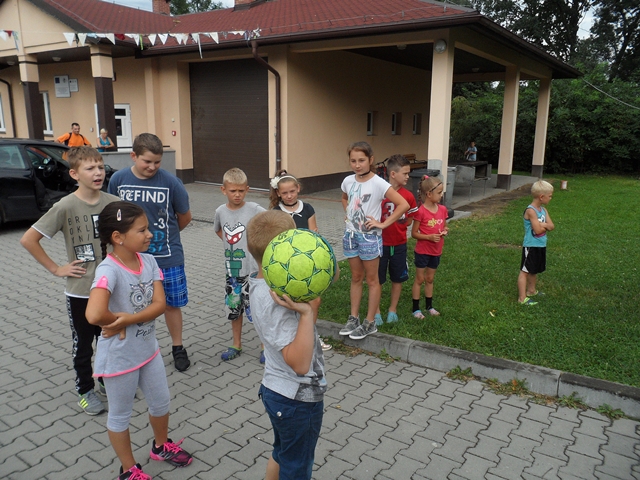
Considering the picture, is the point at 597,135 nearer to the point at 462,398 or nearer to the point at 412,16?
the point at 412,16

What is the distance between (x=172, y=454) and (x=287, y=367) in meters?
1.28

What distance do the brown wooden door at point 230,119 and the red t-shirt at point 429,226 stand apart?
997 cm

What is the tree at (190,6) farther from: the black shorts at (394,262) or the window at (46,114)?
the black shorts at (394,262)

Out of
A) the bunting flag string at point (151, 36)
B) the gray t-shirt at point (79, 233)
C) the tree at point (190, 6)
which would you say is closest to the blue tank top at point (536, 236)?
the gray t-shirt at point (79, 233)

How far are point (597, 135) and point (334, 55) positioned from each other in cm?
1277

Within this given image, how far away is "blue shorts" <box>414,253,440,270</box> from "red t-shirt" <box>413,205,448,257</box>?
0.03 metres

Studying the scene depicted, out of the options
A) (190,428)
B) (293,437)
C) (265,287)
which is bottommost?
(190,428)

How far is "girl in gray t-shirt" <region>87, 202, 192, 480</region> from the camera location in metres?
2.61

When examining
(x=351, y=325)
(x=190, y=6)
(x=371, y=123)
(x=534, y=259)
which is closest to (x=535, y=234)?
(x=534, y=259)

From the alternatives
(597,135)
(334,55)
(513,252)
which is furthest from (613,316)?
(597,135)

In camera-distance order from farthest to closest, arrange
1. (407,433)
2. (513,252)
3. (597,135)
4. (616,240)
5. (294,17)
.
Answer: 1. (597,135)
2. (294,17)
3. (616,240)
4. (513,252)
5. (407,433)

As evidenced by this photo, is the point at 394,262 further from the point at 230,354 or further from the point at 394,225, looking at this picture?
the point at 230,354

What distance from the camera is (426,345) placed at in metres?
4.35

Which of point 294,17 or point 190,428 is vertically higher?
point 294,17
